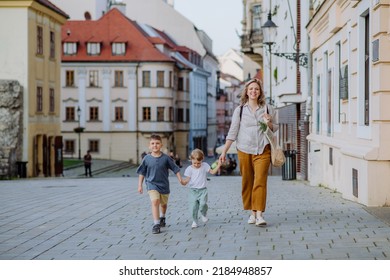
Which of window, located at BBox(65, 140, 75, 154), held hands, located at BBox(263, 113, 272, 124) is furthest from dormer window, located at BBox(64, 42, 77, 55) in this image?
held hands, located at BBox(263, 113, 272, 124)

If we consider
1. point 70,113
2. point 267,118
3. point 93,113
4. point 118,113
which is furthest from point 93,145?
point 267,118

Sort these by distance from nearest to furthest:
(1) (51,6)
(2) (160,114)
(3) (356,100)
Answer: (3) (356,100) < (1) (51,6) < (2) (160,114)

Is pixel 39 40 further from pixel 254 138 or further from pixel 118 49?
pixel 254 138

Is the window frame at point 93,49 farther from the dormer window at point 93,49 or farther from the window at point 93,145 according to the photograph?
the window at point 93,145

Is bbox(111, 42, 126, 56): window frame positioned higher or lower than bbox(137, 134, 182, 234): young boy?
higher

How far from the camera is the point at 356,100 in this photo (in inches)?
460

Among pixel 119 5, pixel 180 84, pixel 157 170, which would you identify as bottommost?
pixel 157 170

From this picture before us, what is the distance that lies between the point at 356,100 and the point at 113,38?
1770 inches

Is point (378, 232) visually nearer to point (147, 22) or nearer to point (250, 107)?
point (250, 107)

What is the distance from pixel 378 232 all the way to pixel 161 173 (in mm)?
2285

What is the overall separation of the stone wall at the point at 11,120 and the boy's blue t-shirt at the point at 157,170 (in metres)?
21.7

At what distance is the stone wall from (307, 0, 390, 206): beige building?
15.9 meters

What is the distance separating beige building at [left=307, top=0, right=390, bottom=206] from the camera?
9992 mm

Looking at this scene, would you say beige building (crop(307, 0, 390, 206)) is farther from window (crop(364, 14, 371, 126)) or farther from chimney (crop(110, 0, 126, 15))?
chimney (crop(110, 0, 126, 15))
